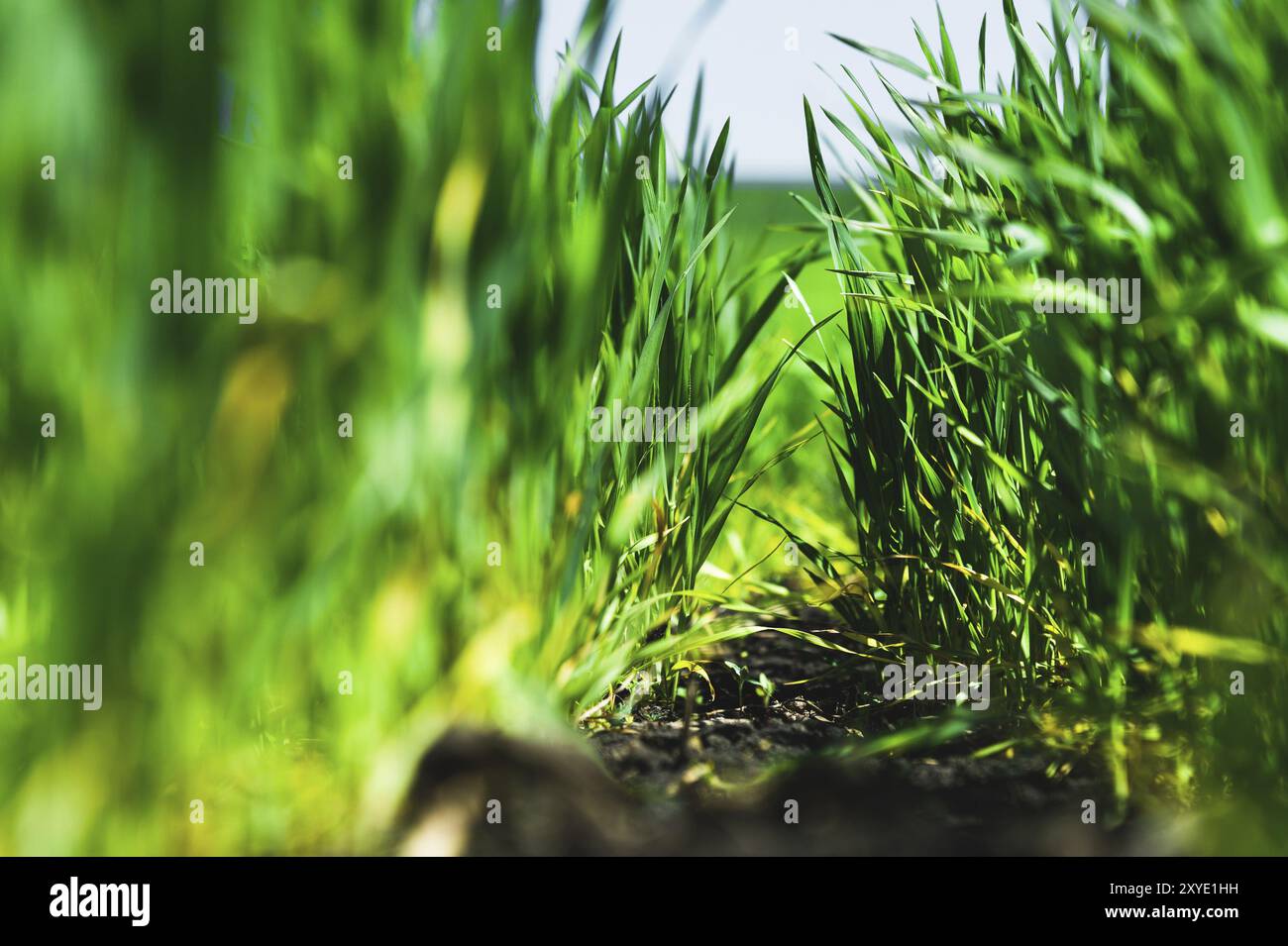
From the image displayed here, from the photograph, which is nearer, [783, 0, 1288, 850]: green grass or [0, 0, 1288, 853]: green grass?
[0, 0, 1288, 853]: green grass

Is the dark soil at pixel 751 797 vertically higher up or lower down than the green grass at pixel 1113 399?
lower down

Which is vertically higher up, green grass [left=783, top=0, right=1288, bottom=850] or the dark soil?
green grass [left=783, top=0, right=1288, bottom=850]

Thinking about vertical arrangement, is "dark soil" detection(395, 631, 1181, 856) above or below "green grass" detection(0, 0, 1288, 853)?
below

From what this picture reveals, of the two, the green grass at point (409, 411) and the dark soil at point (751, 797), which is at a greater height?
the green grass at point (409, 411)

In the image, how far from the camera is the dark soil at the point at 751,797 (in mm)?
875

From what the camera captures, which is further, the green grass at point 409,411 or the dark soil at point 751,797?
the dark soil at point 751,797

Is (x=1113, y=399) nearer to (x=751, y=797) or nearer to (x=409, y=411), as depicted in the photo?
(x=751, y=797)

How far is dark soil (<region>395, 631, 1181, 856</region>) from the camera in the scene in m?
0.87

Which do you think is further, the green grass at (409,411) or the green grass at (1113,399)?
the green grass at (1113,399)

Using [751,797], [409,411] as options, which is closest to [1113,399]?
[751,797]
